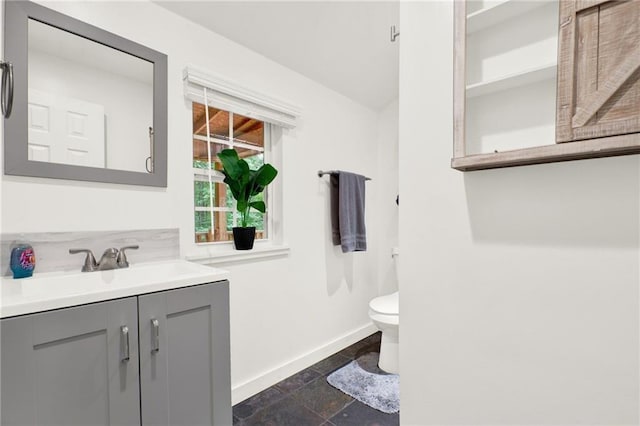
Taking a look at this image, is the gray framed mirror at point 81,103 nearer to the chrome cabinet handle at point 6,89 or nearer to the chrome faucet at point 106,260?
the chrome cabinet handle at point 6,89

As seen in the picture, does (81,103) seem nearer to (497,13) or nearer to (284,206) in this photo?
(284,206)

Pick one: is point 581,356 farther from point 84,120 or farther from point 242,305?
point 84,120

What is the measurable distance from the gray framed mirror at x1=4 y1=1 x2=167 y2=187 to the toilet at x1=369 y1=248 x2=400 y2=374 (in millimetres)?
1574

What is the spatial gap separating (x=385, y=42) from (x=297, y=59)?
0.68m

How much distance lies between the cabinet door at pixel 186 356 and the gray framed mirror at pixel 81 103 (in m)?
0.70

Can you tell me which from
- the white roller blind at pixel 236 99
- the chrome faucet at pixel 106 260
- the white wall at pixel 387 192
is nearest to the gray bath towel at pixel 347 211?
the white wall at pixel 387 192

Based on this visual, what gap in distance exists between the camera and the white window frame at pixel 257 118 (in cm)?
171

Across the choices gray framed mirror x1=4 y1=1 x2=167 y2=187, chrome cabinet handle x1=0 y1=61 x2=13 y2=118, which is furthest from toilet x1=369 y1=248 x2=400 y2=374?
chrome cabinet handle x1=0 y1=61 x2=13 y2=118

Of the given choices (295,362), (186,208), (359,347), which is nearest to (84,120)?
(186,208)

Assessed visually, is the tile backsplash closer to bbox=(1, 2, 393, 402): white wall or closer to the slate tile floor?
bbox=(1, 2, 393, 402): white wall

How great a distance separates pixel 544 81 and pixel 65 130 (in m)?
1.81

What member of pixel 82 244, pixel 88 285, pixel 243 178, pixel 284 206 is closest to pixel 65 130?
pixel 82 244

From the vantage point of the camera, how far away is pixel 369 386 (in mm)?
2031

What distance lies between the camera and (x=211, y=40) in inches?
71.1
